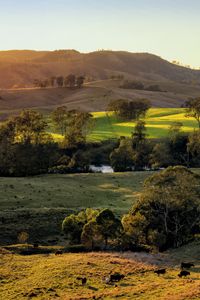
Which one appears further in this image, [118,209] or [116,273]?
[118,209]

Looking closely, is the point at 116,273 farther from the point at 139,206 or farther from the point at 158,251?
the point at 139,206

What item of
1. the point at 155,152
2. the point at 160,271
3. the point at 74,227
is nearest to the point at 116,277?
the point at 160,271

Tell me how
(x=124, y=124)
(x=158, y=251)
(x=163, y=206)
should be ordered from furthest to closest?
(x=124, y=124)
(x=163, y=206)
(x=158, y=251)

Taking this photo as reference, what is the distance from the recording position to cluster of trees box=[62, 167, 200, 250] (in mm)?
46469

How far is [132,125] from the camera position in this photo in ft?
539

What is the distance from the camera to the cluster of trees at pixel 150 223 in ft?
152

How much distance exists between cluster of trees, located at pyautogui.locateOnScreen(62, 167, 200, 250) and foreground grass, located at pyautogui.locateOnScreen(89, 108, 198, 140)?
8880 cm

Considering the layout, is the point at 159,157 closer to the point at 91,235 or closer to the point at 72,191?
the point at 72,191

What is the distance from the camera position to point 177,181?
51.5m

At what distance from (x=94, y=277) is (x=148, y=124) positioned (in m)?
135

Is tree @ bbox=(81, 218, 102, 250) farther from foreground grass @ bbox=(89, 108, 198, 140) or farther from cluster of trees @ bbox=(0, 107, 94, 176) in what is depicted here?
foreground grass @ bbox=(89, 108, 198, 140)

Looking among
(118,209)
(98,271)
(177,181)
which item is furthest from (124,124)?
(98,271)

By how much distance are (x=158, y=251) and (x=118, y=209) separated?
18.1m

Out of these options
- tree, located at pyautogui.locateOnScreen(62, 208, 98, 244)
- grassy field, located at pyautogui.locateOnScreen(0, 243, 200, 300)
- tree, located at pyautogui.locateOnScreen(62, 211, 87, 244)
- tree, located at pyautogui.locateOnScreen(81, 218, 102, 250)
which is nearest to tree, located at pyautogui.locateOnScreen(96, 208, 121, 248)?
tree, located at pyautogui.locateOnScreen(81, 218, 102, 250)
